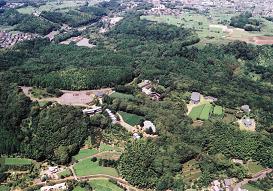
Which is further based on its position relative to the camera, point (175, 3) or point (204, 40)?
point (175, 3)

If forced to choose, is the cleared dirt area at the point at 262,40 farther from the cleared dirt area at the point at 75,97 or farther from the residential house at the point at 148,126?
the residential house at the point at 148,126

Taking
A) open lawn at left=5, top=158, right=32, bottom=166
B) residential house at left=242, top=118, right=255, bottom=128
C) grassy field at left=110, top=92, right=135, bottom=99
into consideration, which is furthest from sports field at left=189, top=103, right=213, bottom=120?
open lawn at left=5, top=158, right=32, bottom=166

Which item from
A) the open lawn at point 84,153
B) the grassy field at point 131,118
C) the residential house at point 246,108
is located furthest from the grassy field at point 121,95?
the residential house at point 246,108

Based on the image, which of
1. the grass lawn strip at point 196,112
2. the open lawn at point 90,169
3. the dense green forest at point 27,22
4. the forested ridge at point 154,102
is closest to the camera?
the open lawn at point 90,169

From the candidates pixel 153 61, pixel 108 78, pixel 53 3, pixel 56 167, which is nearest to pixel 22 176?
pixel 56 167

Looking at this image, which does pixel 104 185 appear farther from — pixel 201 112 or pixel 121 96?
pixel 201 112

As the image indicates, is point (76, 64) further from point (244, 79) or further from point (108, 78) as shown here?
point (244, 79)
